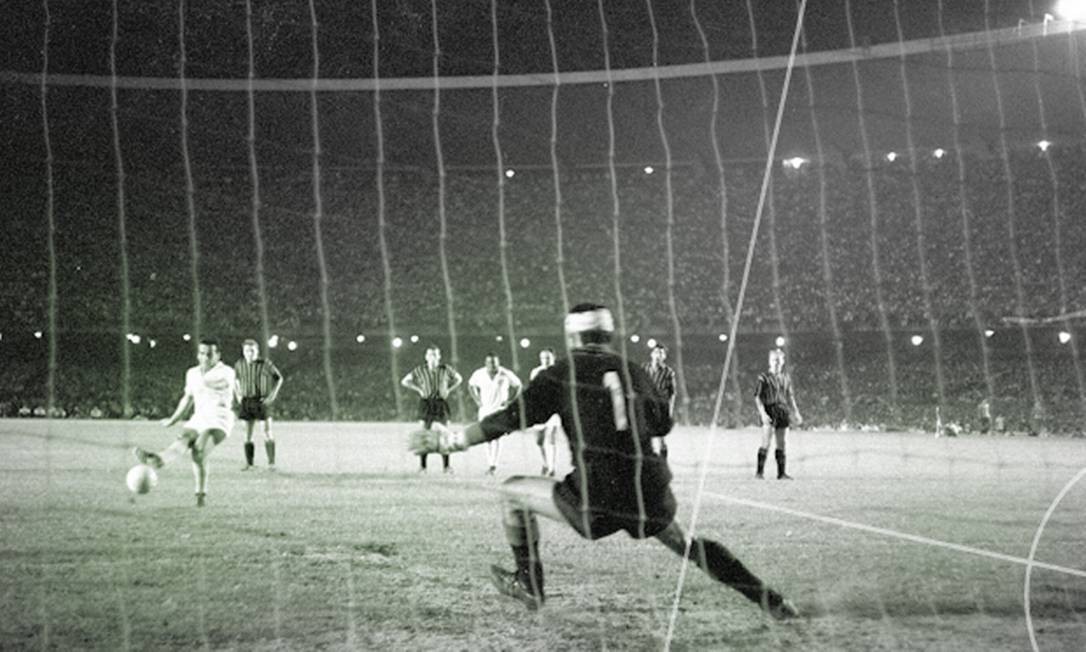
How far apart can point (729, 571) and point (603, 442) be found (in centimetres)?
94

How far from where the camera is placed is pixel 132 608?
16.3ft

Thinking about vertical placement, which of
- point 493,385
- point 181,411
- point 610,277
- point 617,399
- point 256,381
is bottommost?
point 617,399

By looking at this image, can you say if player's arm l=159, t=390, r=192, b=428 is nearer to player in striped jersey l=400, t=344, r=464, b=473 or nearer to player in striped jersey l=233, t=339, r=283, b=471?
player in striped jersey l=233, t=339, r=283, b=471

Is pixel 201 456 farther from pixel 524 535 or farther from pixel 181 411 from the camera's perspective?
pixel 524 535

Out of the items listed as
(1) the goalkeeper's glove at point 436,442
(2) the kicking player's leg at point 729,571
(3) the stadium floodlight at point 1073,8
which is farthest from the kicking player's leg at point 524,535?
(3) the stadium floodlight at point 1073,8

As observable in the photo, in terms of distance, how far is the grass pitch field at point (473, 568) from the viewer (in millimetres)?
4613

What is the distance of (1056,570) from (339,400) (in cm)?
2917

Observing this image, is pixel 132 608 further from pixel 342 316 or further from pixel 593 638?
pixel 342 316

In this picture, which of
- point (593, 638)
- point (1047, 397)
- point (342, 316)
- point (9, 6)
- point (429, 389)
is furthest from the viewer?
point (342, 316)

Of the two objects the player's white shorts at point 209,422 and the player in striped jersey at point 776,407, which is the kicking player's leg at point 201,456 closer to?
the player's white shorts at point 209,422

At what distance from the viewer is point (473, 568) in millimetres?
6320

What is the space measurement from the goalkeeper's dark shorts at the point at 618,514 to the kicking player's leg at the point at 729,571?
21cm

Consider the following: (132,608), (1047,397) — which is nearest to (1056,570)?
(132,608)

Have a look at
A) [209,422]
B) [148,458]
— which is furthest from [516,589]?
[209,422]
